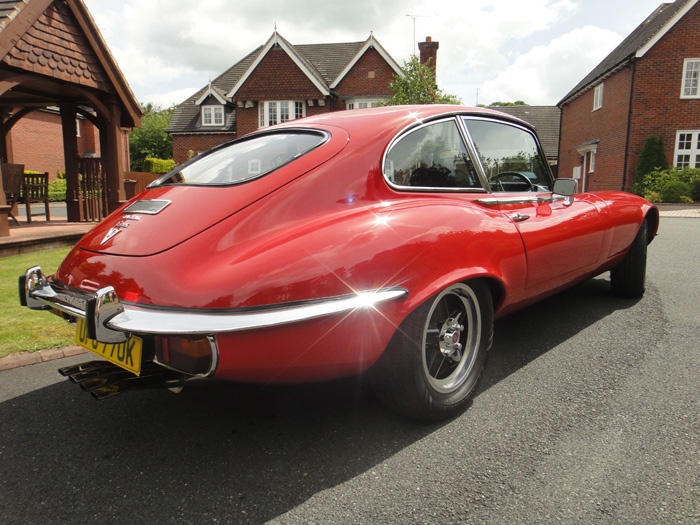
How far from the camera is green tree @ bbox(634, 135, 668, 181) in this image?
1847cm

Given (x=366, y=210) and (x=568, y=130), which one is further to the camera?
(x=568, y=130)

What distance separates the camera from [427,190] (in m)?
2.39

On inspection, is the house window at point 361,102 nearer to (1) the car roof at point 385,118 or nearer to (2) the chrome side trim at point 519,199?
(2) the chrome side trim at point 519,199

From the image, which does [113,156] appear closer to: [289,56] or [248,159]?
[248,159]

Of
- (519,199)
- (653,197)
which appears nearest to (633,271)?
(519,199)

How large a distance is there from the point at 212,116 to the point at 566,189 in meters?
28.5

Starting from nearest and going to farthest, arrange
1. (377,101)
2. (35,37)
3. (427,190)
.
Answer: (427,190)
(35,37)
(377,101)

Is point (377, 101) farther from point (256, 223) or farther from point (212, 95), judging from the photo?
point (256, 223)

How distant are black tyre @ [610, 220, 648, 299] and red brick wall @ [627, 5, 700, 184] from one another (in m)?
18.2

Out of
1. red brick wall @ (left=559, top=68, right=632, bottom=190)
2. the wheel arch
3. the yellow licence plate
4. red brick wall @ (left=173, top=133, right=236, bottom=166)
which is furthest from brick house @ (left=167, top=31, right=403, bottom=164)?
the yellow licence plate

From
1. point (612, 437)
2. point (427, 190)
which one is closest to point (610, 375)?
point (612, 437)

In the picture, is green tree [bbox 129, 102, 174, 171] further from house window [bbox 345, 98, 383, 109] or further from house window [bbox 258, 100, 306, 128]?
house window [bbox 345, 98, 383, 109]

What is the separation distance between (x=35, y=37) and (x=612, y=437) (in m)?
8.61

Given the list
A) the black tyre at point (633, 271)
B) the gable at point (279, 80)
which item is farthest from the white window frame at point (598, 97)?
the black tyre at point (633, 271)
